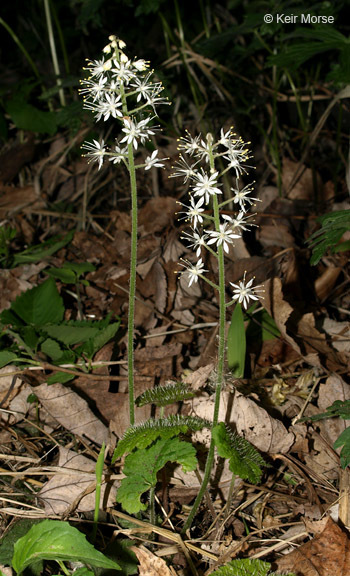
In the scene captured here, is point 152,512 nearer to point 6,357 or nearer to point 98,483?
point 98,483

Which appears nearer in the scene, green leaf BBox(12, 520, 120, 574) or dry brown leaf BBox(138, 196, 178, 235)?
green leaf BBox(12, 520, 120, 574)

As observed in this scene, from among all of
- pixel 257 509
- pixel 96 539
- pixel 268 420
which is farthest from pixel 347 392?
pixel 96 539

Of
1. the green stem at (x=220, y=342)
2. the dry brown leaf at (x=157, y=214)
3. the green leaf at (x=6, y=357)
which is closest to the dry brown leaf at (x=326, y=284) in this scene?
the dry brown leaf at (x=157, y=214)

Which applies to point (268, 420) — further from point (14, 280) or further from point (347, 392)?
point (14, 280)

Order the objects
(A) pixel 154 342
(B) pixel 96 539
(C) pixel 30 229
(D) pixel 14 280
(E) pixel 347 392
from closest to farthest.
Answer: (B) pixel 96 539 < (E) pixel 347 392 < (A) pixel 154 342 < (D) pixel 14 280 < (C) pixel 30 229

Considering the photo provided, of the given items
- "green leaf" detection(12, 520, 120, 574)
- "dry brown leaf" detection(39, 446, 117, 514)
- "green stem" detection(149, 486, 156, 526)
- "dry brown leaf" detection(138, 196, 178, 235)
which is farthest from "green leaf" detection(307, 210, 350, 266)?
"dry brown leaf" detection(138, 196, 178, 235)

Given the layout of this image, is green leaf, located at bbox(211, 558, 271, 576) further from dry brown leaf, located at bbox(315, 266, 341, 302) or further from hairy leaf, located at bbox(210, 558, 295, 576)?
dry brown leaf, located at bbox(315, 266, 341, 302)

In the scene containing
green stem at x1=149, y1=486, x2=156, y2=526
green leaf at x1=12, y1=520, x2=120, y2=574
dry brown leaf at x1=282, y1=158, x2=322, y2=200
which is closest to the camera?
green leaf at x1=12, y1=520, x2=120, y2=574

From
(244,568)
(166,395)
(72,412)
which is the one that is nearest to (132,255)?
(166,395)
